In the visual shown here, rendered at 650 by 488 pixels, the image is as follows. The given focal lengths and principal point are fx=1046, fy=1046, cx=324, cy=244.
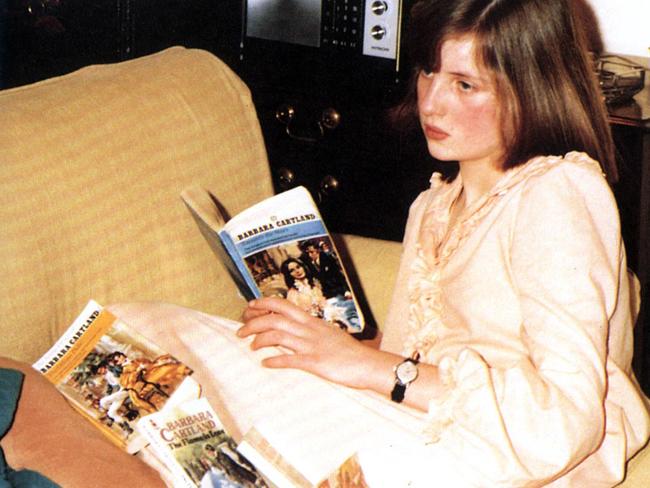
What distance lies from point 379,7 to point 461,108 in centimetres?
112

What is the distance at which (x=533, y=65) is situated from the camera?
1.39m

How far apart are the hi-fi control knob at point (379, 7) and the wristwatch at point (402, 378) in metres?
1.31

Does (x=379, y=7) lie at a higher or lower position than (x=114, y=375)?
higher

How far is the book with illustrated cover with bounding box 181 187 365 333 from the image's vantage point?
1.52 m

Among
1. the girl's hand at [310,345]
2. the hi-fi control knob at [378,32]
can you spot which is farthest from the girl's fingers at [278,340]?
the hi-fi control knob at [378,32]

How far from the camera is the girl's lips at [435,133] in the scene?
4.79 ft

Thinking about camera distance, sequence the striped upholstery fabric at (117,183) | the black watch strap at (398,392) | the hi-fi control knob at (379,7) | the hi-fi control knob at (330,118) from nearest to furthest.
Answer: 1. the black watch strap at (398,392)
2. the striped upholstery fabric at (117,183)
3. the hi-fi control knob at (379,7)
4. the hi-fi control knob at (330,118)

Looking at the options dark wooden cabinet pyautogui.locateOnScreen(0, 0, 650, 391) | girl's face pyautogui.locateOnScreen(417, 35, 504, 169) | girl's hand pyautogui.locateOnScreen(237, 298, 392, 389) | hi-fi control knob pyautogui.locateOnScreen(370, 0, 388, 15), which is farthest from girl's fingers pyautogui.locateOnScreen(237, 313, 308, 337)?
hi-fi control knob pyautogui.locateOnScreen(370, 0, 388, 15)

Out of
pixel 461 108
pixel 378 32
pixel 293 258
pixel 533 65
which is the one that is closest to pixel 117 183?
pixel 293 258

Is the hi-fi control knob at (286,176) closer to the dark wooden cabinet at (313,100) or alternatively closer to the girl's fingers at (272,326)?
the dark wooden cabinet at (313,100)

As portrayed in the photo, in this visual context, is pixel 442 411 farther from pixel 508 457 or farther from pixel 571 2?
pixel 571 2

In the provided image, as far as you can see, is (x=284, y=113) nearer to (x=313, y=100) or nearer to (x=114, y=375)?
(x=313, y=100)

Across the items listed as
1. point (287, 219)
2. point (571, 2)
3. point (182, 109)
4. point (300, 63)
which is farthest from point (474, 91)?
point (300, 63)

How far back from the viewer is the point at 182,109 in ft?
5.72
